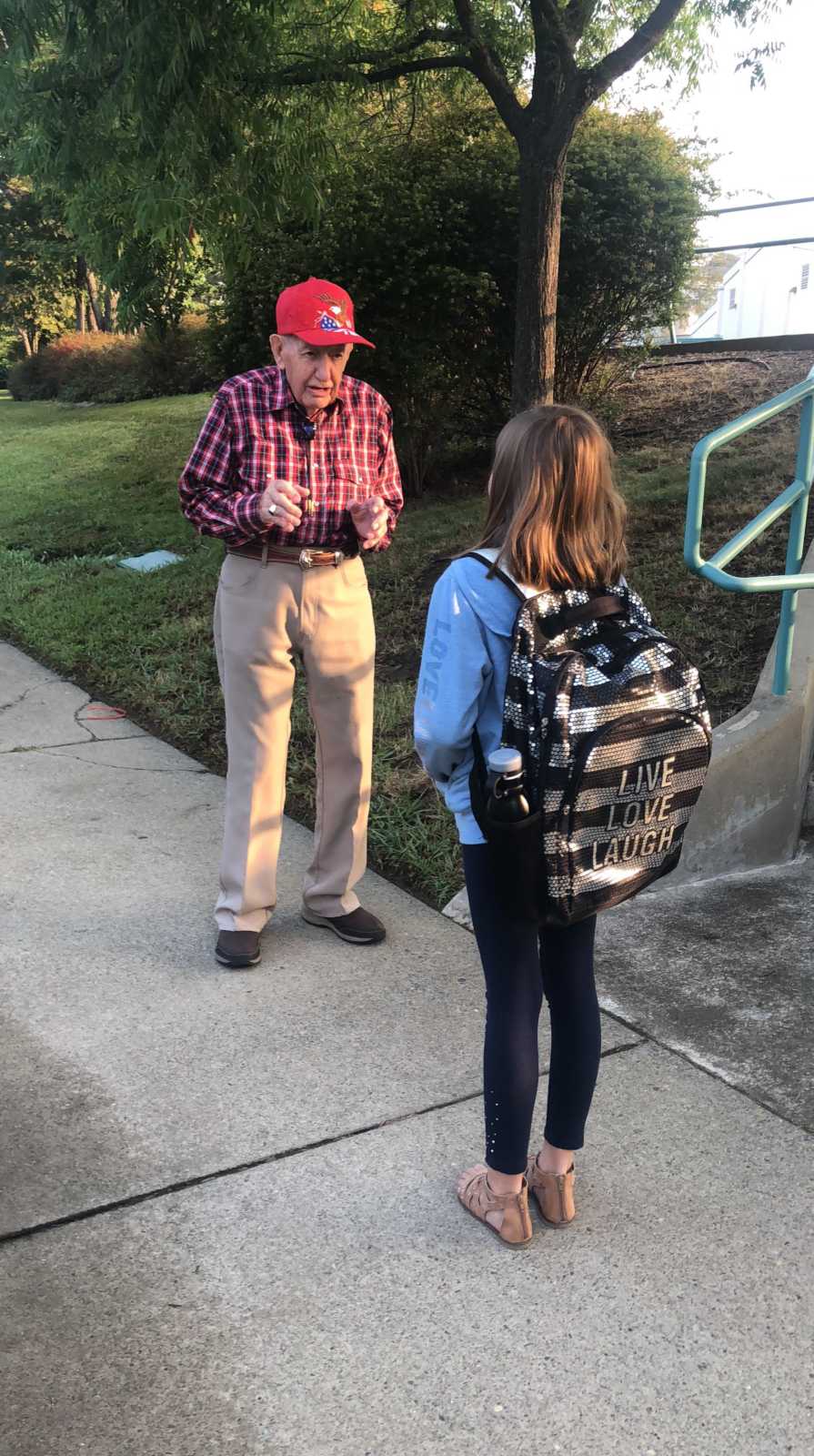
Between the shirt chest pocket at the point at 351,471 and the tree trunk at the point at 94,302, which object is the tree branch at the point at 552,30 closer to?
the shirt chest pocket at the point at 351,471

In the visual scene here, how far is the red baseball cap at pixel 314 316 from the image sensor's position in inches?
133

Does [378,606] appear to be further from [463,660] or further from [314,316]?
[463,660]

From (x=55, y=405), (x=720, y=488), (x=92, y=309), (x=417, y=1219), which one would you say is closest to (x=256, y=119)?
(x=720, y=488)

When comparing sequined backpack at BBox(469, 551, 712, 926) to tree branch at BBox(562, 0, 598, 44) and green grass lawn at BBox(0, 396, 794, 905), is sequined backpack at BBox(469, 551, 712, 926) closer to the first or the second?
green grass lawn at BBox(0, 396, 794, 905)

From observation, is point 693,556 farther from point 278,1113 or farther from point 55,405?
point 55,405

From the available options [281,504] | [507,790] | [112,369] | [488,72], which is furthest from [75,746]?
[112,369]

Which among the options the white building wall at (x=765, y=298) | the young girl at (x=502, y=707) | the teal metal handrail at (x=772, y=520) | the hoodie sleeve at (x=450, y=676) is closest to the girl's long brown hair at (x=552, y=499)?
the young girl at (x=502, y=707)

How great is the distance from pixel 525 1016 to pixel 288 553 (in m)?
1.67

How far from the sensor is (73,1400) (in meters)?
2.15

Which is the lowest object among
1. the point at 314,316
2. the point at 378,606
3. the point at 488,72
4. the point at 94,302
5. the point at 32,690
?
the point at 32,690

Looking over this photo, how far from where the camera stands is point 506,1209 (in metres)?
2.55

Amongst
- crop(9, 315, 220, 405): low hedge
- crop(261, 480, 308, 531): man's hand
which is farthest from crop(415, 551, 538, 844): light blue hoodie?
crop(9, 315, 220, 405): low hedge

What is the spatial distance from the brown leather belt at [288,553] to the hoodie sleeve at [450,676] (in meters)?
1.33

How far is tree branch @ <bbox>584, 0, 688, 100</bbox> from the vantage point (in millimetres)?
6629
